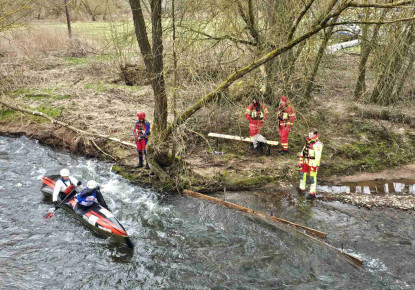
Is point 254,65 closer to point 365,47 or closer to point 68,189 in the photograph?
point 365,47

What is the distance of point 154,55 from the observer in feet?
26.5

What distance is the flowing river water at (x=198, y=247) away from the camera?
A: 20.9 ft

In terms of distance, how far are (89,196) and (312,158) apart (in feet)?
17.9

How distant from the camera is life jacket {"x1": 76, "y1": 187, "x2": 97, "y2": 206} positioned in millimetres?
8094

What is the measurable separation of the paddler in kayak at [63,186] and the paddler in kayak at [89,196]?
0.79 metres

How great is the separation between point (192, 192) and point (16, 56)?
14.0 metres

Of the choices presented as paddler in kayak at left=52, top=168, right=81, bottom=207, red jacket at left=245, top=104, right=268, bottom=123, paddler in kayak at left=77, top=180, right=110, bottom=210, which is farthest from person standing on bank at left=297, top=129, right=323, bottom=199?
paddler in kayak at left=52, top=168, right=81, bottom=207

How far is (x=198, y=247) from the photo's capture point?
725 cm

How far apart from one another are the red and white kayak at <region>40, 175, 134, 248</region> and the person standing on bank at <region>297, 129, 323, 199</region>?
4538mm

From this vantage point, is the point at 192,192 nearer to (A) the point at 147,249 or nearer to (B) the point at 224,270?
(A) the point at 147,249

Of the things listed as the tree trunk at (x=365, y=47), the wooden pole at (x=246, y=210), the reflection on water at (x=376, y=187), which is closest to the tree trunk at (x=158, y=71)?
the wooden pole at (x=246, y=210)

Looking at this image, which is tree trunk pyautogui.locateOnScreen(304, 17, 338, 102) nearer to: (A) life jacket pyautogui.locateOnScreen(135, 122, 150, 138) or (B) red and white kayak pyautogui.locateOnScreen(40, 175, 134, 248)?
(A) life jacket pyautogui.locateOnScreen(135, 122, 150, 138)

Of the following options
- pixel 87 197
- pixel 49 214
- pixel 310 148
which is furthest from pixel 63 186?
pixel 310 148

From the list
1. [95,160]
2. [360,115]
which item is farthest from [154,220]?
[360,115]
